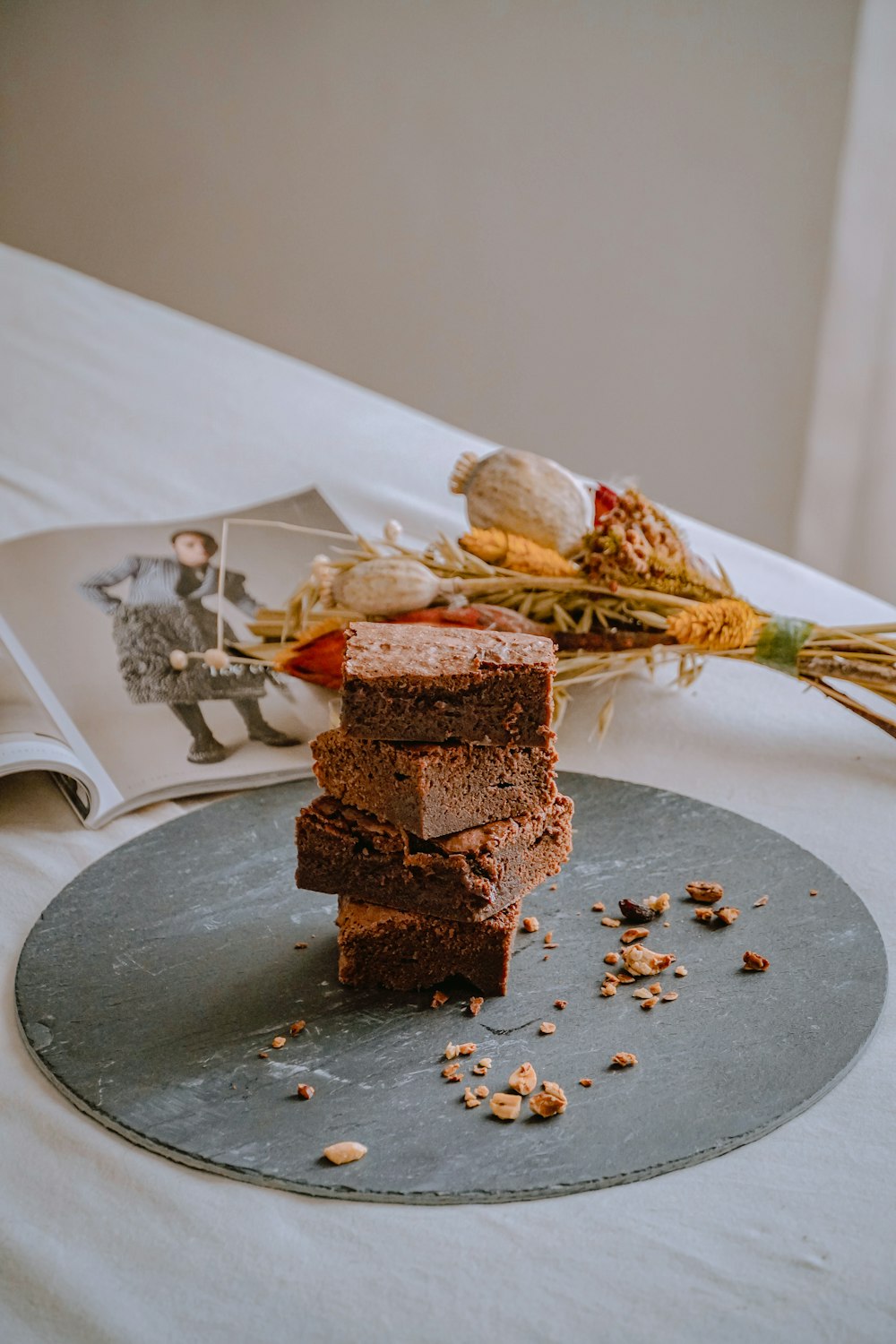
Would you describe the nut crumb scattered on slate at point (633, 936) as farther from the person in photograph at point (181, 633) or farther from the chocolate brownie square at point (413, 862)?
the person in photograph at point (181, 633)

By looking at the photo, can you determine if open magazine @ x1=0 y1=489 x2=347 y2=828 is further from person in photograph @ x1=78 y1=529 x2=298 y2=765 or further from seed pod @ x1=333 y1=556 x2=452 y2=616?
seed pod @ x1=333 y1=556 x2=452 y2=616

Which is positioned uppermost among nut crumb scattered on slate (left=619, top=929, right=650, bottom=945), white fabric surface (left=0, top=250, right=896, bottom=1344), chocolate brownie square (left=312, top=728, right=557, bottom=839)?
chocolate brownie square (left=312, top=728, right=557, bottom=839)

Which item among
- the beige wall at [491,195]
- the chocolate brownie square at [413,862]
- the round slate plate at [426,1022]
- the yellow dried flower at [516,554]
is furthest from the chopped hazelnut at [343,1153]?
the beige wall at [491,195]

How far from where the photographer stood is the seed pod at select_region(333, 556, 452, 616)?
Answer: 4.92ft

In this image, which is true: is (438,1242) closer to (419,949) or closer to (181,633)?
(419,949)

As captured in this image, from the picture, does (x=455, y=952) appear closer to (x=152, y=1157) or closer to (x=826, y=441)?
(x=152, y=1157)

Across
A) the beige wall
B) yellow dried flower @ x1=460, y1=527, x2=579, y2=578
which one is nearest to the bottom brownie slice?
yellow dried flower @ x1=460, y1=527, x2=579, y2=578

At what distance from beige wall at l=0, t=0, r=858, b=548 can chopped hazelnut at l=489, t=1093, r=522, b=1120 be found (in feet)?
9.22

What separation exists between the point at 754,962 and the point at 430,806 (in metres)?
0.30

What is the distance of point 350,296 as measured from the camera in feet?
12.4

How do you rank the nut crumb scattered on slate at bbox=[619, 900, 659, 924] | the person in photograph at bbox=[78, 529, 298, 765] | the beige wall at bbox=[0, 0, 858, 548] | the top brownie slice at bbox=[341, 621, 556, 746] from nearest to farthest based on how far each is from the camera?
1. the top brownie slice at bbox=[341, 621, 556, 746]
2. the nut crumb scattered on slate at bbox=[619, 900, 659, 924]
3. the person in photograph at bbox=[78, 529, 298, 765]
4. the beige wall at bbox=[0, 0, 858, 548]

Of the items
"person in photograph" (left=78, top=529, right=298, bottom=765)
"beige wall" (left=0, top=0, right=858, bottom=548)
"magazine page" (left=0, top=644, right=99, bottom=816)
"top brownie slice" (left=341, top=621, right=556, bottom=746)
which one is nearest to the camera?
"top brownie slice" (left=341, top=621, right=556, bottom=746)

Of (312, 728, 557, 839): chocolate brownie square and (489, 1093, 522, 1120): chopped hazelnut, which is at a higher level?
(312, 728, 557, 839): chocolate brownie square

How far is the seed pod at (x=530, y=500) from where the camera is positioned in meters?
1.60
